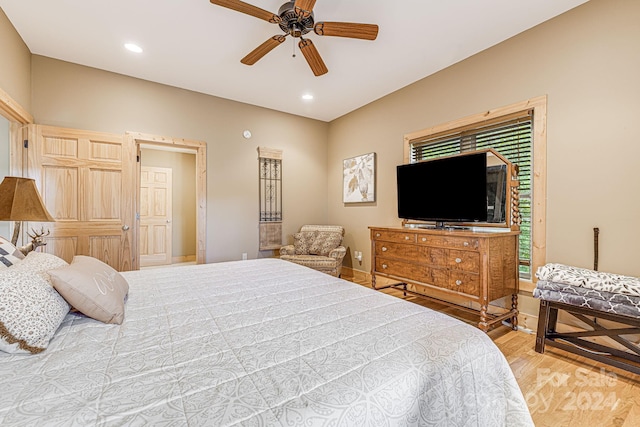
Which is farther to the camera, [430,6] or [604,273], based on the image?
[430,6]

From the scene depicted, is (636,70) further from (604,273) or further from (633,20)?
(604,273)

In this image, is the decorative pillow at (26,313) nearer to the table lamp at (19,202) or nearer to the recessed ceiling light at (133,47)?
the table lamp at (19,202)

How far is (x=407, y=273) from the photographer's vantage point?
10.3 ft

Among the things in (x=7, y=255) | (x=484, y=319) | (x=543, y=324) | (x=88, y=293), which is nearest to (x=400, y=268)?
(x=484, y=319)

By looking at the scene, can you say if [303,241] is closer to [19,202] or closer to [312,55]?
[312,55]

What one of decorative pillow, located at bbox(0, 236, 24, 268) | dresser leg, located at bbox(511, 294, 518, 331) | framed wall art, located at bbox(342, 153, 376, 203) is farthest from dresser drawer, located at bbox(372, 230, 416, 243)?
decorative pillow, located at bbox(0, 236, 24, 268)

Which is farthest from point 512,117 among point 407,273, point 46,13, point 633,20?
point 46,13

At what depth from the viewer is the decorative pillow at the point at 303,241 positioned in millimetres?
4480

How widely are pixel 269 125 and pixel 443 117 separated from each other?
2.68 meters

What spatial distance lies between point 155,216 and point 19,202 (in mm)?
3987

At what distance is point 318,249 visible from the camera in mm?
4434

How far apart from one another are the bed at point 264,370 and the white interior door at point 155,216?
15.9 feet

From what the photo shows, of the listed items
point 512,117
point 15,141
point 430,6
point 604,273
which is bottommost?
point 604,273

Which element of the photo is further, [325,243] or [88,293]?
[325,243]
